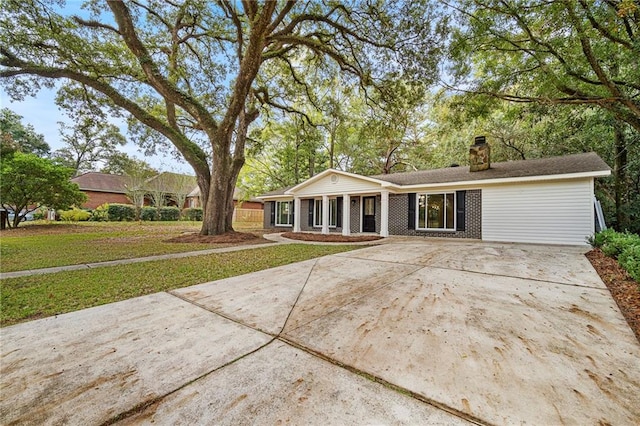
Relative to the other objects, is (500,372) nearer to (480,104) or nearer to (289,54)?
(480,104)

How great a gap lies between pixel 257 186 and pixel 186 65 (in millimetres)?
12176

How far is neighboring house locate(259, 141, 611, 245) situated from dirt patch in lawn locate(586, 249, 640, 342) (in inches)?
121

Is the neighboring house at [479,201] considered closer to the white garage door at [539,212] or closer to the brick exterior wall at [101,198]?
the white garage door at [539,212]

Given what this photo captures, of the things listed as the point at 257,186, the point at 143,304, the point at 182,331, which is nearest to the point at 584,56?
the point at 182,331

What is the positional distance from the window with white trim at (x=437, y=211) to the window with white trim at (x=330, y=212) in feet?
15.1

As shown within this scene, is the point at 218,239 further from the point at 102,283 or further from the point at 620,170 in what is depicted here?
the point at 620,170

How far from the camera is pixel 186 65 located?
36.8ft

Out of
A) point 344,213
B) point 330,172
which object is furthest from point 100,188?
point 344,213

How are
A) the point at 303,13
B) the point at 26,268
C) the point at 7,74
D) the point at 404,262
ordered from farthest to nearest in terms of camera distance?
the point at 303,13, the point at 7,74, the point at 404,262, the point at 26,268

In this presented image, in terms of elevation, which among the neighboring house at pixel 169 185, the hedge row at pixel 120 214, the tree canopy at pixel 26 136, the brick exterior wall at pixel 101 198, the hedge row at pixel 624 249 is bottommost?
the hedge row at pixel 624 249

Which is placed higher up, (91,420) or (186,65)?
(186,65)

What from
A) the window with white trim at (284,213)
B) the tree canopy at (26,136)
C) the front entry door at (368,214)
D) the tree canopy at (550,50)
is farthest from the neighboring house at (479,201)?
the tree canopy at (26,136)

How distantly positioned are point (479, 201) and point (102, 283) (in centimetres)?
1146

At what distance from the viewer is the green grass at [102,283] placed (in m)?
3.04
